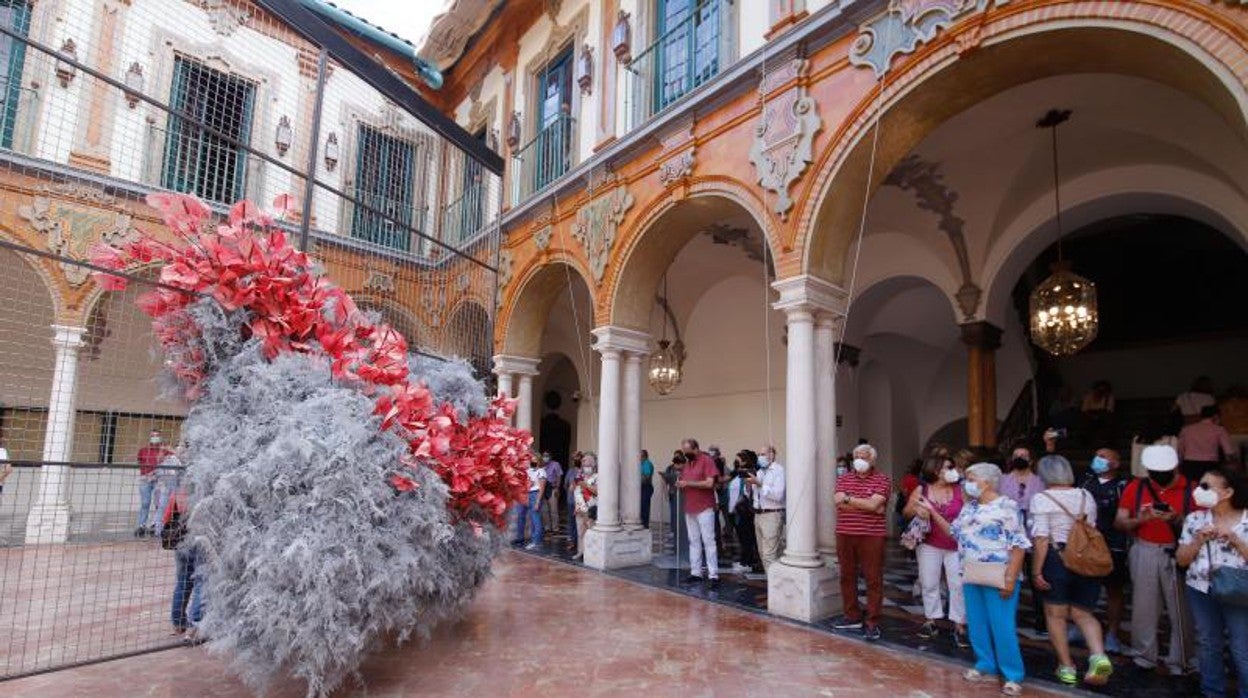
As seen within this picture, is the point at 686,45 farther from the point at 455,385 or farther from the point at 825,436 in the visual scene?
the point at 455,385

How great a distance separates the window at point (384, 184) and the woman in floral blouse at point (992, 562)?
14.8ft

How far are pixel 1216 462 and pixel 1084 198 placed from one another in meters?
3.54

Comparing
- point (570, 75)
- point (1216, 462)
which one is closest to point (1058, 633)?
point (1216, 462)

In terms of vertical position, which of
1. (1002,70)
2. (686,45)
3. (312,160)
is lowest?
(312,160)

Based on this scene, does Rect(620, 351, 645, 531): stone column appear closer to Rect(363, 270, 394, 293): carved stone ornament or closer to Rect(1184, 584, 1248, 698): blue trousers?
Rect(363, 270, 394, 293): carved stone ornament

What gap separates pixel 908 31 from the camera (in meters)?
5.61

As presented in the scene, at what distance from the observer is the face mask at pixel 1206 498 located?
3.97 m

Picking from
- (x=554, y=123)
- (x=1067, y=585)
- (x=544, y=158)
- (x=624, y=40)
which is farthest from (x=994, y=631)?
(x=544, y=158)

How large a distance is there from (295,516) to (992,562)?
154 inches

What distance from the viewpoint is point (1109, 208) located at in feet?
26.5

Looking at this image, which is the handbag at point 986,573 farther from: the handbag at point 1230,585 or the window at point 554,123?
the window at point 554,123

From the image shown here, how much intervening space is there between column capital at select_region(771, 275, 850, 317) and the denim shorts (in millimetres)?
2720

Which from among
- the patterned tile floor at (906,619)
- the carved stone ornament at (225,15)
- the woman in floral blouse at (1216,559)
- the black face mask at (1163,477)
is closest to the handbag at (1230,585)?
the woman in floral blouse at (1216,559)

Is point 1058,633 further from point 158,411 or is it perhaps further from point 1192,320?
point 1192,320
